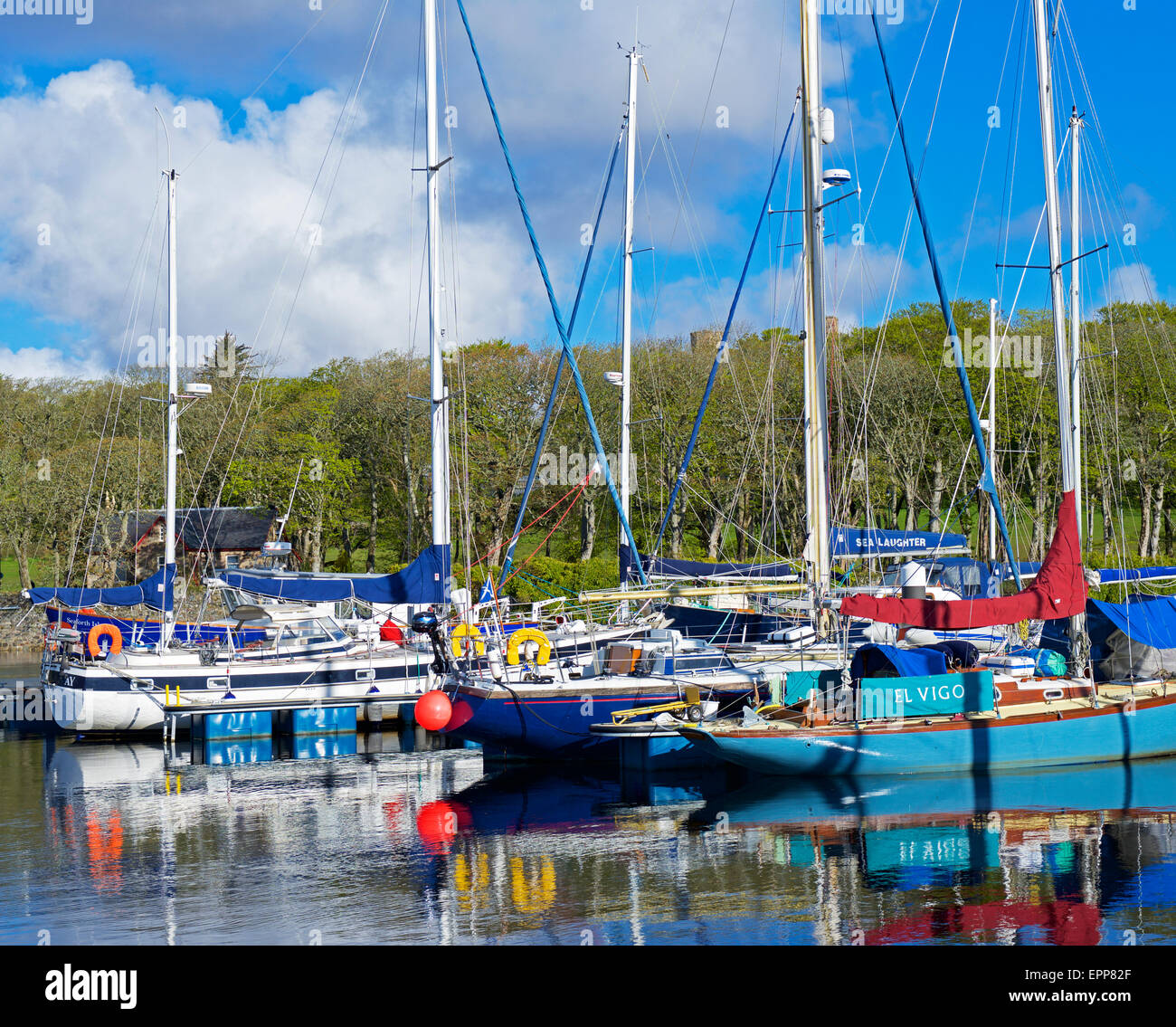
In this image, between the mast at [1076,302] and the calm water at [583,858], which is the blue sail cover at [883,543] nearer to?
the mast at [1076,302]

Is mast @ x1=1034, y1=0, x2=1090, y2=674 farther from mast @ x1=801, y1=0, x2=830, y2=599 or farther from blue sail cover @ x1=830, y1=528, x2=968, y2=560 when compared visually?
blue sail cover @ x1=830, y1=528, x2=968, y2=560

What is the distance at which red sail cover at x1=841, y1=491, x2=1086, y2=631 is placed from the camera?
21.3 metres

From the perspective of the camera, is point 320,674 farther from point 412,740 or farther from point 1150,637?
point 1150,637

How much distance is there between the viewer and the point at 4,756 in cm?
2747

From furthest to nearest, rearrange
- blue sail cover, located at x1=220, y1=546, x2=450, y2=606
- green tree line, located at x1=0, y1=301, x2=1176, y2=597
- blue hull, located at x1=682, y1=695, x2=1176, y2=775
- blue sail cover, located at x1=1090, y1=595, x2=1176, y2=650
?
green tree line, located at x1=0, y1=301, x2=1176, y2=597 → blue sail cover, located at x1=220, y1=546, x2=450, y2=606 → blue sail cover, located at x1=1090, y1=595, x2=1176, y2=650 → blue hull, located at x1=682, y1=695, x2=1176, y2=775

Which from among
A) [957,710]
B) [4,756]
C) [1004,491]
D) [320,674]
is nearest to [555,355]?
[1004,491]

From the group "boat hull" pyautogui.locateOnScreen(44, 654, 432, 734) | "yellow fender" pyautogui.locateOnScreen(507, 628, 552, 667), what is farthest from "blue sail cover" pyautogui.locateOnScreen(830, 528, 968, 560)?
"boat hull" pyautogui.locateOnScreen(44, 654, 432, 734)

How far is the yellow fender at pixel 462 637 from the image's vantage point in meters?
25.9

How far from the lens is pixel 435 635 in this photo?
953 inches

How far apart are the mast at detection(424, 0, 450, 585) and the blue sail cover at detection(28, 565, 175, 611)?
8.75m

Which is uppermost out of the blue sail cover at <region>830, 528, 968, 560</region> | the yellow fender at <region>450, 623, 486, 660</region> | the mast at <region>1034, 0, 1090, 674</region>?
the mast at <region>1034, 0, 1090, 674</region>

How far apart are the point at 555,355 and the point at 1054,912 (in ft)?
161

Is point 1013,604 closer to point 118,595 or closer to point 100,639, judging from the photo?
point 100,639

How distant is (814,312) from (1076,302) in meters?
9.06
